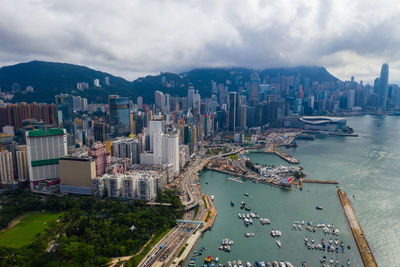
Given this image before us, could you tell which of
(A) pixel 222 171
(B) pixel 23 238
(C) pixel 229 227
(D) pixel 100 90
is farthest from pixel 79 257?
(D) pixel 100 90

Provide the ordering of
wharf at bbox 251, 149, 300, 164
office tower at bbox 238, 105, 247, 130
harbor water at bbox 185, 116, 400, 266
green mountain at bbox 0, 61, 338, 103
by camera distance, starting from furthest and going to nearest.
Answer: green mountain at bbox 0, 61, 338, 103, office tower at bbox 238, 105, 247, 130, wharf at bbox 251, 149, 300, 164, harbor water at bbox 185, 116, 400, 266

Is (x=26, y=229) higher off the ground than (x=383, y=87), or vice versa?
(x=383, y=87)

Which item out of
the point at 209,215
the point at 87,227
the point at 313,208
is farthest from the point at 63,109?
the point at 313,208

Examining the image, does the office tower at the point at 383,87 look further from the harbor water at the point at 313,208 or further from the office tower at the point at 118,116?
the office tower at the point at 118,116

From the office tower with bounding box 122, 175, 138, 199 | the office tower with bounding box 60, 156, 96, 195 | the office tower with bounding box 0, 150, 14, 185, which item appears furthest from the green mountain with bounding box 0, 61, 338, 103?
the office tower with bounding box 122, 175, 138, 199

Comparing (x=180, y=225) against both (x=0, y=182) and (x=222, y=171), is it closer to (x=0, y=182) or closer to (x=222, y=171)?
(x=222, y=171)

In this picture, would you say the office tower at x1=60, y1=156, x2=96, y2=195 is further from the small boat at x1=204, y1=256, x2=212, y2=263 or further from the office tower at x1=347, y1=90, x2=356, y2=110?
the office tower at x1=347, y1=90, x2=356, y2=110

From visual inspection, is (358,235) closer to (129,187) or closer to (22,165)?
(129,187)
